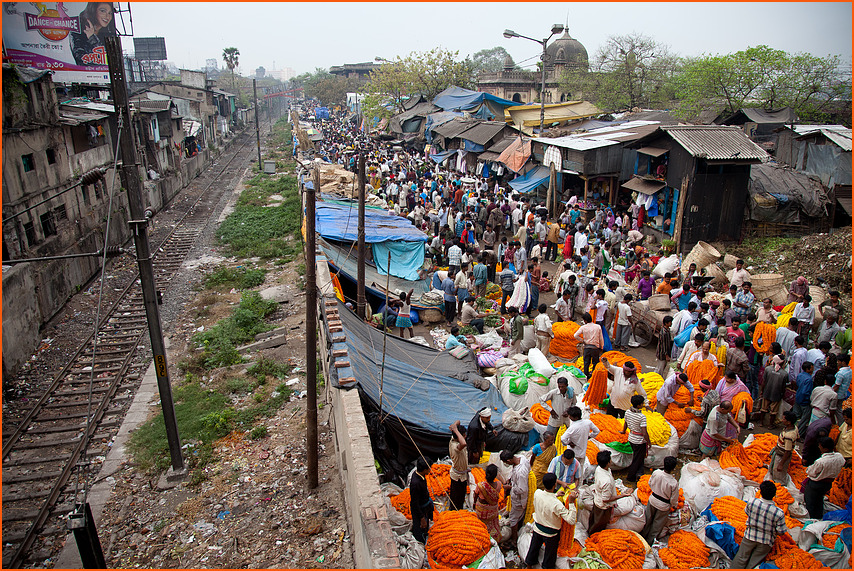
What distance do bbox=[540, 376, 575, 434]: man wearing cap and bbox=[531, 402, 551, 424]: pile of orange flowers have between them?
0.10 m

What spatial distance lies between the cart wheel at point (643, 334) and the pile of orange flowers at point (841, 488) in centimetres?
482

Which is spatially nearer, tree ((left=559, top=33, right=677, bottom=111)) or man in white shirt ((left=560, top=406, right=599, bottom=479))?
man in white shirt ((left=560, top=406, right=599, bottom=479))

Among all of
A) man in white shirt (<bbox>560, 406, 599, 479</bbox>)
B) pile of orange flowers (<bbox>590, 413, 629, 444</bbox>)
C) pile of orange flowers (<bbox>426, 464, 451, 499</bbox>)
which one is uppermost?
man in white shirt (<bbox>560, 406, 599, 479</bbox>)

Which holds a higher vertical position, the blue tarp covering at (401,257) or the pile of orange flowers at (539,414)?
the blue tarp covering at (401,257)

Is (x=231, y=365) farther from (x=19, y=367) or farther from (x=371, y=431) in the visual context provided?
(x=371, y=431)

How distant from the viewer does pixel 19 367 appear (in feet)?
36.2

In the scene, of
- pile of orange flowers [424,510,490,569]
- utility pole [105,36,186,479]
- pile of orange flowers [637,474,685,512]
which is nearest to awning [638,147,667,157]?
pile of orange flowers [637,474,685,512]

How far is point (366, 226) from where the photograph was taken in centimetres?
1538

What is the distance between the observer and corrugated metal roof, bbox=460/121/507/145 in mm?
25734

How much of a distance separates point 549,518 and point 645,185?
1371 cm

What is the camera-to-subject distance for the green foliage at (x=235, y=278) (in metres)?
16.6

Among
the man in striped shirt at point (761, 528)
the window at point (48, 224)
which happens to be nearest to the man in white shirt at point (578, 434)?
the man in striped shirt at point (761, 528)

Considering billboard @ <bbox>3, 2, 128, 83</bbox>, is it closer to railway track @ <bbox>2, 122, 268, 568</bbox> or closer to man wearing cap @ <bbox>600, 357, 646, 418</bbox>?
railway track @ <bbox>2, 122, 268, 568</bbox>

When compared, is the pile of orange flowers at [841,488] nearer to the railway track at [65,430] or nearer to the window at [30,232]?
the railway track at [65,430]
